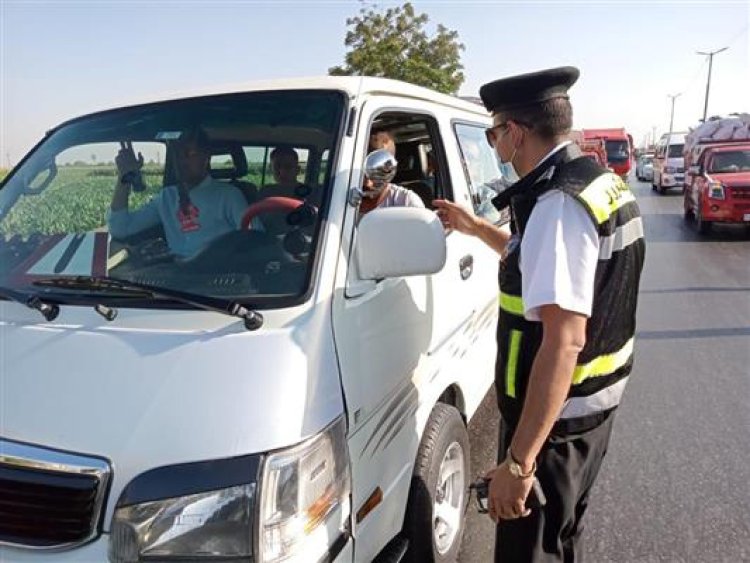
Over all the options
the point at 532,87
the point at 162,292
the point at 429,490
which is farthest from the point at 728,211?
the point at 162,292

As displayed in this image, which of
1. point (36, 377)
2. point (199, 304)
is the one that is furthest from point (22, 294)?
point (199, 304)

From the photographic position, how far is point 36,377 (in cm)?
182

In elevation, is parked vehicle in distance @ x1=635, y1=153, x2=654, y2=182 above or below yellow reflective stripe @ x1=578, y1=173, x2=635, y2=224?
below

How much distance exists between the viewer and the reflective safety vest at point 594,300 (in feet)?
6.37

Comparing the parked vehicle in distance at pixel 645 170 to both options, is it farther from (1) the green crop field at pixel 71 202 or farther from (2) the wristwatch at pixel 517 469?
(2) the wristwatch at pixel 517 469

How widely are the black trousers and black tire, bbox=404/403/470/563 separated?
0.38 meters

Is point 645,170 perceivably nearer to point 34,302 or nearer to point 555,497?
point 555,497

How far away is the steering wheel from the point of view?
2.38 m

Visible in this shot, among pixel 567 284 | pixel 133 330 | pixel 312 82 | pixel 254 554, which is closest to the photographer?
pixel 254 554

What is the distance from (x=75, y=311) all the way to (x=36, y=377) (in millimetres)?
303

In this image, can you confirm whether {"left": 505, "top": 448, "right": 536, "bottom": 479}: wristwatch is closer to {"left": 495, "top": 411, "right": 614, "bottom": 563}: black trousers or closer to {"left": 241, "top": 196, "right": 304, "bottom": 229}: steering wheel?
{"left": 495, "top": 411, "right": 614, "bottom": 563}: black trousers

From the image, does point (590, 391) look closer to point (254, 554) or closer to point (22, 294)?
point (254, 554)

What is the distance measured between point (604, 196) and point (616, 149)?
32.2 meters

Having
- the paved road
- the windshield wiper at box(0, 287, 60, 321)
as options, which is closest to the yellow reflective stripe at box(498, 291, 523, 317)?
the windshield wiper at box(0, 287, 60, 321)
